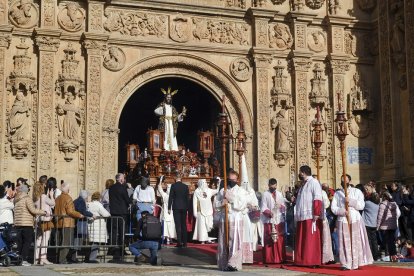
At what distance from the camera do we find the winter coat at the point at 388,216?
13.8 m

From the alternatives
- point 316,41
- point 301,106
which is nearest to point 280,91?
point 301,106

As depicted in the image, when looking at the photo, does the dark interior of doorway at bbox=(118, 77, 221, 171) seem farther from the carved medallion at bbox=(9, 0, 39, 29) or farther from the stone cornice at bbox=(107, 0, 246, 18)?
the carved medallion at bbox=(9, 0, 39, 29)

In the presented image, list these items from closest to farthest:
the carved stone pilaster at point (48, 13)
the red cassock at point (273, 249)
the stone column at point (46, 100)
→ the red cassock at point (273, 249) → the stone column at point (46, 100) → the carved stone pilaster at point (48, 13)

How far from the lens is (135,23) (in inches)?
775

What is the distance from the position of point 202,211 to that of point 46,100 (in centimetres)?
563

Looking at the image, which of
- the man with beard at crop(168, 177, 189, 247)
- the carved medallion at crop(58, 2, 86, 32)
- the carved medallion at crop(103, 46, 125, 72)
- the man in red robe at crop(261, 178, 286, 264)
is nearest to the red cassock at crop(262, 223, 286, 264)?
the man in red robe at crop(261, 178, 286, 264)

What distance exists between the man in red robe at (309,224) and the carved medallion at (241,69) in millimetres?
9230

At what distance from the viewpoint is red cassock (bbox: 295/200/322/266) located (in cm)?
1142

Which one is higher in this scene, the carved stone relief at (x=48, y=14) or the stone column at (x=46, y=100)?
the carved stone relief at (x=48, y=14)

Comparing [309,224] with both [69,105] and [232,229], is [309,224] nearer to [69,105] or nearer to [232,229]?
[232,229]

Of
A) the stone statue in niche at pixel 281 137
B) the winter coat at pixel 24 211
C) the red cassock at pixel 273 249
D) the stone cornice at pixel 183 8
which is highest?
the stone cornice at pixel 183 8

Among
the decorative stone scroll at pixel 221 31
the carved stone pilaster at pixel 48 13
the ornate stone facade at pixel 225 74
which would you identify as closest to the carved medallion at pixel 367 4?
the ornate stone facade at pixel 225 74

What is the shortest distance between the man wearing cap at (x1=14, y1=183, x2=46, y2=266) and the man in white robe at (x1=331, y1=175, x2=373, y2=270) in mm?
5394

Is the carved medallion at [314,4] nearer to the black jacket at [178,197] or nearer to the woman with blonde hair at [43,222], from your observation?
the black jacket at [178,197]
